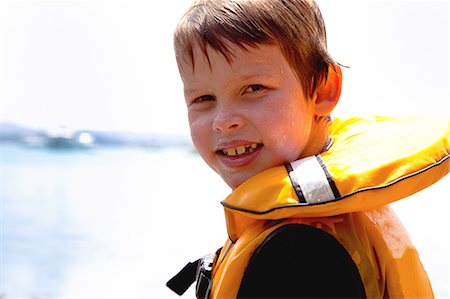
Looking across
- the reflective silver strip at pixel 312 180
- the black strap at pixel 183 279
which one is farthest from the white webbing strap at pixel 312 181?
the black strap at pixel 183 279

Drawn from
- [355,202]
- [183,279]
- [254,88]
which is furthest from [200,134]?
[183,279]

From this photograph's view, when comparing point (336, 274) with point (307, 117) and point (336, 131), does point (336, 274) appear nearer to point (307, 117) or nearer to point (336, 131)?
point (307, 117)

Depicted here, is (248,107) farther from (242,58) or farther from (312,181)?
(312,181)

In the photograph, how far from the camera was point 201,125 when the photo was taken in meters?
1.65

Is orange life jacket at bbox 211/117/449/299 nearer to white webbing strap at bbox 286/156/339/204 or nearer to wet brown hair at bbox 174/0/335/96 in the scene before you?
white webbing strap at bbox 286/156/339/204

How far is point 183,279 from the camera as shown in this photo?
6.96ft

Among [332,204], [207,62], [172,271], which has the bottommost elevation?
[172,271]

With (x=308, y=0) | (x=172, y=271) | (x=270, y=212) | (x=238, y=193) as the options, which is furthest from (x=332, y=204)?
(x=172, y=271)

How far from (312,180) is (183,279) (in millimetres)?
817

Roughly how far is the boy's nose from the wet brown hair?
0.13m

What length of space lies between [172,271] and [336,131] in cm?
445

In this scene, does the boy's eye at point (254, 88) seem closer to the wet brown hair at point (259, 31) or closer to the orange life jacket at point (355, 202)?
the wet brown hair at point (259, 31)

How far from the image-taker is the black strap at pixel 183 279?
210cm

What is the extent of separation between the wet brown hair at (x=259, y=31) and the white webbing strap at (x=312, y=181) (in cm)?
23
